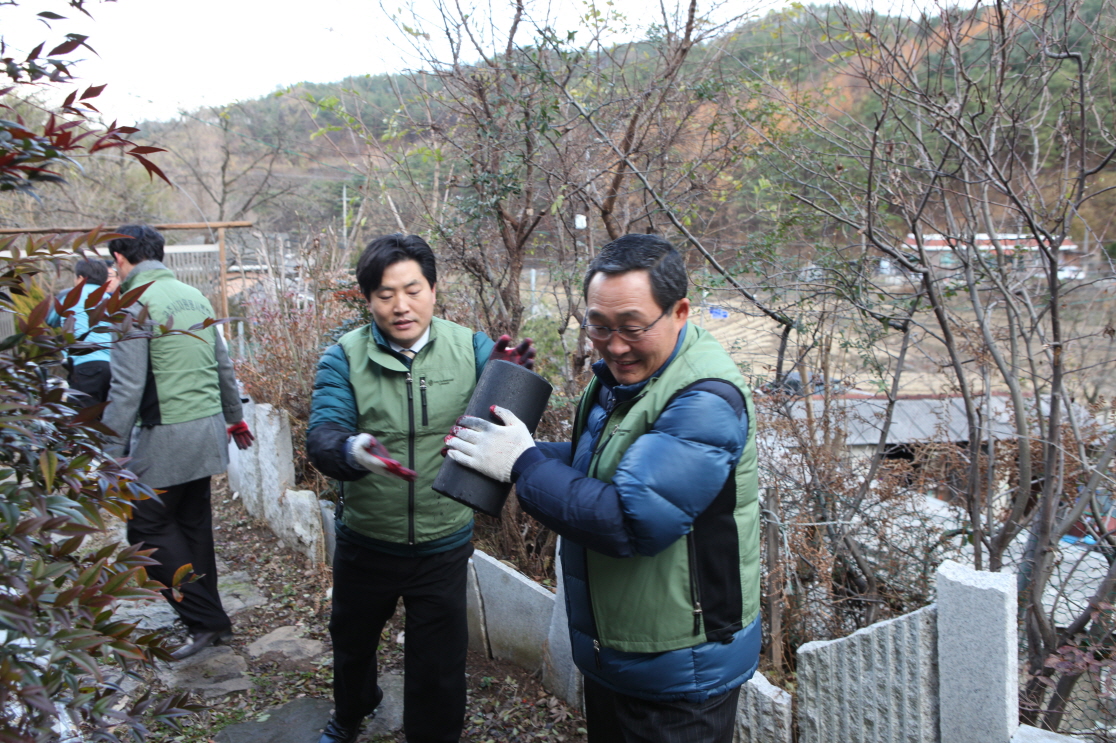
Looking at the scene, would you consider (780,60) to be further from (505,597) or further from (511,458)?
(511,458)

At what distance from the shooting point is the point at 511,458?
1.83m

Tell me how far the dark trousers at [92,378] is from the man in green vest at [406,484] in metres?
2.29

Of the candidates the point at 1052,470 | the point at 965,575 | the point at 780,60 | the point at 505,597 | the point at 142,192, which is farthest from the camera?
the point at 142,192

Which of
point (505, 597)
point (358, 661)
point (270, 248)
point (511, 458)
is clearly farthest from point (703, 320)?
point (270, 248)

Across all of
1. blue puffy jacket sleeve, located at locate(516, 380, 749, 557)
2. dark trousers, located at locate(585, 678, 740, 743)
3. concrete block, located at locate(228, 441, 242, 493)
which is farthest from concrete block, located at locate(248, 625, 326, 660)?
blue puffy jacket sleeve, located at locate(516, 380, 749, 557)

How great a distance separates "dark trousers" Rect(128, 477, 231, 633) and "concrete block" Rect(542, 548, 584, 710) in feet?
5.57

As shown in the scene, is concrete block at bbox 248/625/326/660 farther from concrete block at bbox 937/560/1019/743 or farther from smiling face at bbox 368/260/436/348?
concrete block at bbox 937/560/1019/743

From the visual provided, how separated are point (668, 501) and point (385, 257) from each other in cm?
143

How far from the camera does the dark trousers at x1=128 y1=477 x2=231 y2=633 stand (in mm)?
3668

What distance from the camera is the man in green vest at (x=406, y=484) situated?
2.60 m

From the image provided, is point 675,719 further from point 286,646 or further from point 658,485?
point 286,646

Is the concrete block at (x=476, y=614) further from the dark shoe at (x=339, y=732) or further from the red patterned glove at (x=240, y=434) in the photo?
the red patterned glove at (x=240, y=434)

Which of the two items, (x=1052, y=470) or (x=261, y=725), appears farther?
(x=261, y=725)

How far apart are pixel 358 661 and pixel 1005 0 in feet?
11.2
